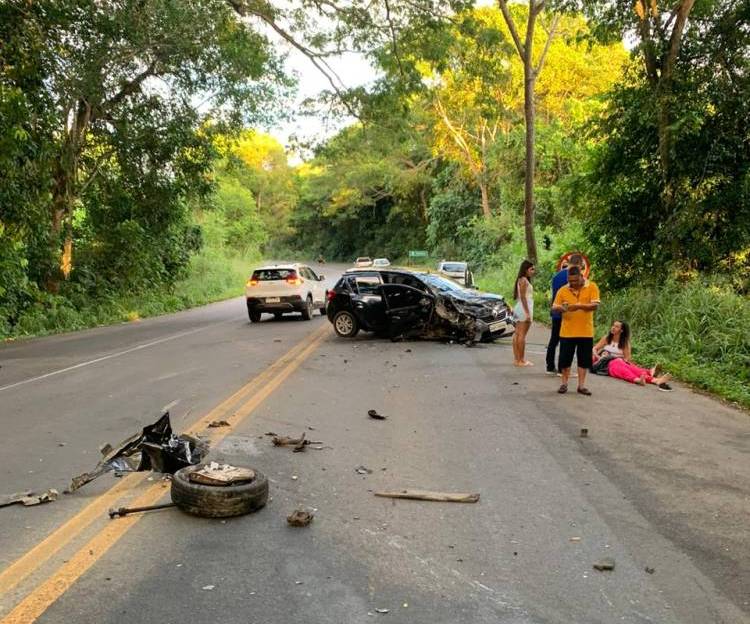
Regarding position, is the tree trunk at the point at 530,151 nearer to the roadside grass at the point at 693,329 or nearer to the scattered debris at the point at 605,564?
the roadside grass at the point at 693,329

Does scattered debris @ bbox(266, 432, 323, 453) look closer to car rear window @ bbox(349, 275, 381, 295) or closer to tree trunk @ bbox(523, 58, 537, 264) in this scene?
car rear window @ bbox(349, 275, 381, 295)

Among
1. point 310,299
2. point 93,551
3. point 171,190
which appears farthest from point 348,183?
point 93,551

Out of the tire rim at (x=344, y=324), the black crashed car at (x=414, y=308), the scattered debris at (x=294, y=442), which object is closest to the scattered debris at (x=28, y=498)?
the scattered debris at (x=294, y=442)

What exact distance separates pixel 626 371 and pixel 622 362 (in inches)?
8.2

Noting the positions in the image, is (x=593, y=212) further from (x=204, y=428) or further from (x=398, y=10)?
(x=204, y=428)

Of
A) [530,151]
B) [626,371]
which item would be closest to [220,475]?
[626,371]

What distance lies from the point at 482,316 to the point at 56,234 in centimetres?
1475

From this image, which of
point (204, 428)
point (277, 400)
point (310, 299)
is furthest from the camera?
point (310, 299)

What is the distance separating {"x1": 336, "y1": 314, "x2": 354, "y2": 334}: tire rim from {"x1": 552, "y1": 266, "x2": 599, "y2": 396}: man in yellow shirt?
22.7 feet

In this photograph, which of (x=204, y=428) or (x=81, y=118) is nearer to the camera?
(x=204, y=428)

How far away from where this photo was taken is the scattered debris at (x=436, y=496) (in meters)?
4.79

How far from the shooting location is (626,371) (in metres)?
9.91

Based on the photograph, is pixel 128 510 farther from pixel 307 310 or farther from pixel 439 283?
pixel 307 310

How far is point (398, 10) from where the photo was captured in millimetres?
17766
